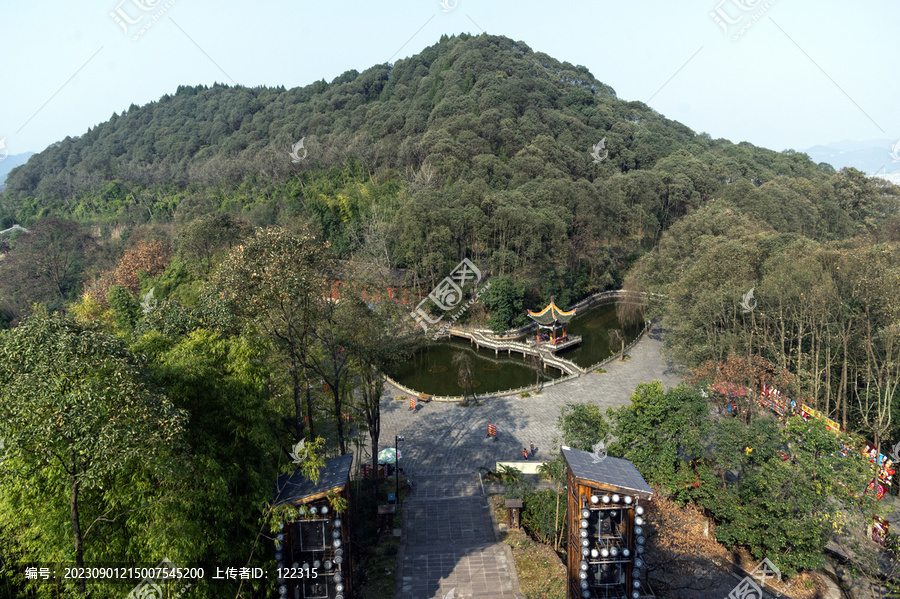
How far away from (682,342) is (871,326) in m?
6.69

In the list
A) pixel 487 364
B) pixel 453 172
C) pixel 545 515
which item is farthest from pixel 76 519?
pixel 453 172

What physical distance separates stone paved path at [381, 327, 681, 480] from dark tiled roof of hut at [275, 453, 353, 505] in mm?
7018

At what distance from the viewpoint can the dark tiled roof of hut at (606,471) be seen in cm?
1035

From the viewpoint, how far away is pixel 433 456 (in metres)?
19.1

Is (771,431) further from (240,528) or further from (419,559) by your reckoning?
(240,528)

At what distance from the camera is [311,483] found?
1062 centimetres

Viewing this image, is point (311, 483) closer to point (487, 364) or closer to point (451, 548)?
point (451, 548)

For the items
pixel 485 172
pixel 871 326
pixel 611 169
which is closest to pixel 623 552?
pixel 871 326

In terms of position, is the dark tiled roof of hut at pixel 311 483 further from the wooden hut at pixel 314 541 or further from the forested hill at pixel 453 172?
the forested hill at pixel 453 172

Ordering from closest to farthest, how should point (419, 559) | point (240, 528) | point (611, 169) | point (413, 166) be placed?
point (240, 528) < point (419, 559) < point (413, 166) < point (611, 169)

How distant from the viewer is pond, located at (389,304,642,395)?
92.2ft

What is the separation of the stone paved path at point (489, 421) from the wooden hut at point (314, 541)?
705 cm

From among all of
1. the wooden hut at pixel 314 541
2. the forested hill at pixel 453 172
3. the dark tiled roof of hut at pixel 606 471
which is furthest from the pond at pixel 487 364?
the wooden hut at pixel 314 541

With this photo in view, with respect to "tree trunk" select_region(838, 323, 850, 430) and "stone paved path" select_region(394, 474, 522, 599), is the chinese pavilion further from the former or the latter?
"stone paved path" select_region(394, 474, 522, 599)
